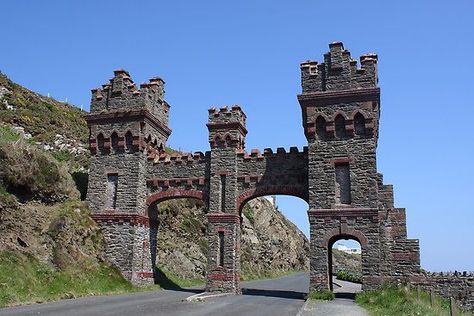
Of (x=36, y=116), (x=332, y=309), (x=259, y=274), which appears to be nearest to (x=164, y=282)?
(x=332, y=309)

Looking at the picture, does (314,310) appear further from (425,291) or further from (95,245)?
(95,245)

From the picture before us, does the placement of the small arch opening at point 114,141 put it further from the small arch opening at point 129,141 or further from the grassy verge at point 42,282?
the grassy verge at point 42,282

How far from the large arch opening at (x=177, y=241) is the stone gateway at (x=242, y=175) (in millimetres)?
433

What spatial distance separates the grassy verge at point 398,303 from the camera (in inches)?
571

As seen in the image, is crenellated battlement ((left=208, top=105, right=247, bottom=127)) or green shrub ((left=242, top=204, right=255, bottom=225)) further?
green shrub ((left=242, top=204, right=255, bottom=225))

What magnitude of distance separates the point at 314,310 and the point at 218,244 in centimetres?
906

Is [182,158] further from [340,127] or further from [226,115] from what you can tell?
[340,127]

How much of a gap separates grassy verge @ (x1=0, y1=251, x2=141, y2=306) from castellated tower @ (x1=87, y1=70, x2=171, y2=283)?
7.31 feet

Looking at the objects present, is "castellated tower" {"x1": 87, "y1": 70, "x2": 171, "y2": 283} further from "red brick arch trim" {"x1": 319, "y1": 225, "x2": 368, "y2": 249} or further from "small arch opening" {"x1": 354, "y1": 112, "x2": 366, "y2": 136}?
"small arch opening" {"x1": 354, "y1": 112, "x2": 366, "y2": 136}

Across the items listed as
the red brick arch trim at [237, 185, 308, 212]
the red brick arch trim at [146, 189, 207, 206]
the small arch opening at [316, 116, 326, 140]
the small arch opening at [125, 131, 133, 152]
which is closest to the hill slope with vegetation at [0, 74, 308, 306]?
A: the red brick arch trim at [146, 189, 207, 206]

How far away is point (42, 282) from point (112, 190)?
8694 millimetres

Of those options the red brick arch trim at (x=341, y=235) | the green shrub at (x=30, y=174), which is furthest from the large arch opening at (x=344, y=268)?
the green shrub at (x=30, y=174)

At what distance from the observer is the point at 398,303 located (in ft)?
53.7

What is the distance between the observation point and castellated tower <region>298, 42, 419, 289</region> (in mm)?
21375
